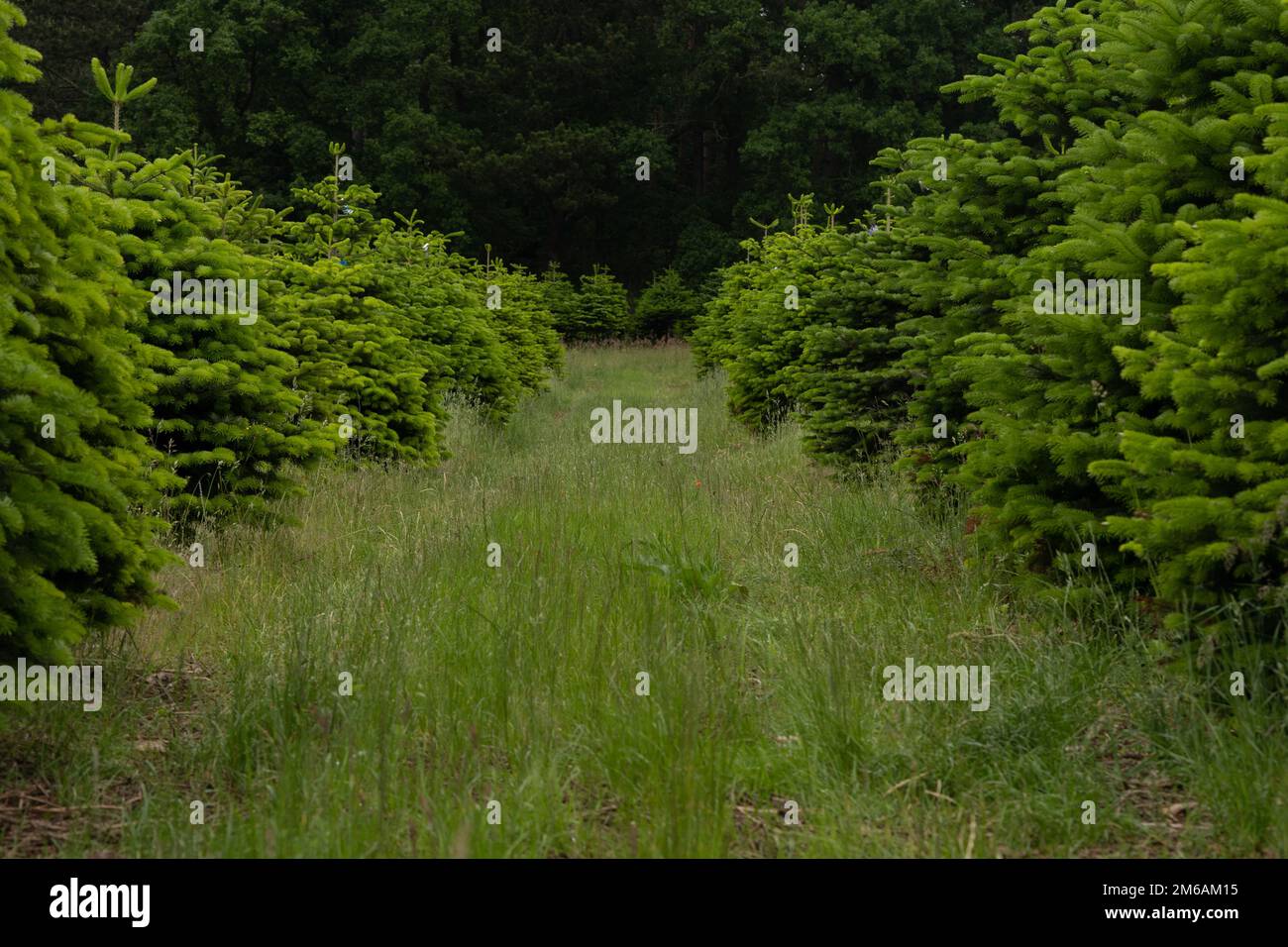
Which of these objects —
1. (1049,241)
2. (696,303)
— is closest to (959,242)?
(1049,241)

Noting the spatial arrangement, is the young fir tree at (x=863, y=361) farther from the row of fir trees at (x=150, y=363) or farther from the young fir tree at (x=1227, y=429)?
the young fir tree at (x=1227, y=429)

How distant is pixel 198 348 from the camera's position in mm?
6484

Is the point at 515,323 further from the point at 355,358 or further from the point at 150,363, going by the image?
the point at 150,363

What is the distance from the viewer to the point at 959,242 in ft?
21.0

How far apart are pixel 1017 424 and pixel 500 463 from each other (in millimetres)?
6818

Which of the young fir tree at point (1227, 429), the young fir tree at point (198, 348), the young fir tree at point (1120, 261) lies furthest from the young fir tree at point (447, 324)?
the young fir tree at point (1227, 429)

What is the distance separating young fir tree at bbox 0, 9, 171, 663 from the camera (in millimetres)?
3459

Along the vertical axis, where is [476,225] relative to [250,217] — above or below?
above

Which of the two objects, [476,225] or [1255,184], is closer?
[1255,184]

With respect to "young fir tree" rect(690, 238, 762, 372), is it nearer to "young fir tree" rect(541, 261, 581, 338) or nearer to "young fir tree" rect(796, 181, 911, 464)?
"young fir tree" rect(796, 181, 911, 464)

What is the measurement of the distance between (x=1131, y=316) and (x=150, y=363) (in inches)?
199

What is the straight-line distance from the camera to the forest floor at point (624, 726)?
9.87 feet

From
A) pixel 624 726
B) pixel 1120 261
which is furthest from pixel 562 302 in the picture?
pixel 624 726

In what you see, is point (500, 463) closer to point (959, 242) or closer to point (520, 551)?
point (520, 551)
